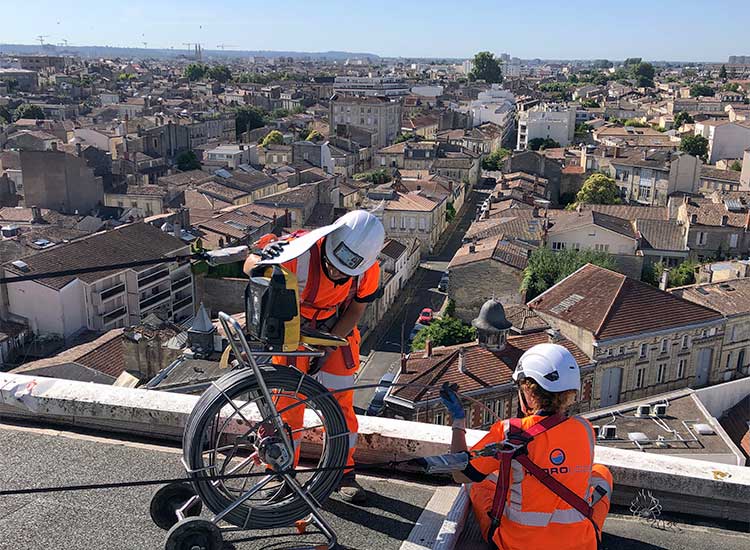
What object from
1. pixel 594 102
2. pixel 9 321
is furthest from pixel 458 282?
pixel 594 102

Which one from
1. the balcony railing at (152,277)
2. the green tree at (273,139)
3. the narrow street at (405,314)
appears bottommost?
the narrow street at (405,314)

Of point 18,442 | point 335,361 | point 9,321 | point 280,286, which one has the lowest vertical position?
point 9,321

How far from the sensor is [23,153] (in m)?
37.4

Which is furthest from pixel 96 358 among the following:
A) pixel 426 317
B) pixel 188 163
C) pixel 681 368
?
pixel 188 163

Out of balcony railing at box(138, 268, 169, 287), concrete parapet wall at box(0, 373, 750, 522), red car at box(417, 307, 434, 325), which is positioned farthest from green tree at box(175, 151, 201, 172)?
concrete parapet wall at box(0, 373, 750, 522)

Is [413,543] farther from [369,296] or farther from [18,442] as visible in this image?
[18,442]

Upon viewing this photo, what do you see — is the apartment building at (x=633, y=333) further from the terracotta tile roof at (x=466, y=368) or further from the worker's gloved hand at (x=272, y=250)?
the worker's gloved hand at (x=272, y=250)

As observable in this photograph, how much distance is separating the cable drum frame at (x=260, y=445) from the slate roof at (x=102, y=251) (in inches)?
827

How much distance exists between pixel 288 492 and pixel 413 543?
0.70 meters

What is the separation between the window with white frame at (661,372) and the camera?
71.0 feet

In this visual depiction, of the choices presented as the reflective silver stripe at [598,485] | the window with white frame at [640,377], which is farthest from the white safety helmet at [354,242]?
the window with white frame at [640,377]

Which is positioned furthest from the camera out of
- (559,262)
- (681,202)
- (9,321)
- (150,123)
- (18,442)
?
(150,123)

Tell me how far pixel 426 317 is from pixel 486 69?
118 meters

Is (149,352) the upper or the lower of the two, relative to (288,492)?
lower
